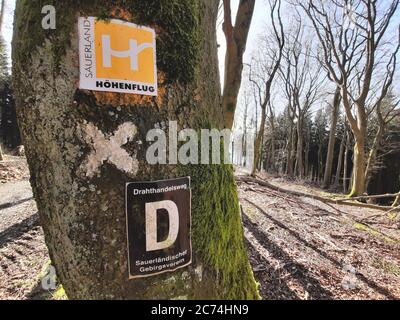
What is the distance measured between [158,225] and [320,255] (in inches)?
191

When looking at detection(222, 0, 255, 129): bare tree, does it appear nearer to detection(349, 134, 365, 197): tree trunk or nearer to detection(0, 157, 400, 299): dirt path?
detection(0, 157, 400, 299): dirt path

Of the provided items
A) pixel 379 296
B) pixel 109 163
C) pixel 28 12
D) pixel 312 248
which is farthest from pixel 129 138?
pixel 312 248

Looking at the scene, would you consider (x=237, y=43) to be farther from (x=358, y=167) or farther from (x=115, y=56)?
(x=358, y=167)

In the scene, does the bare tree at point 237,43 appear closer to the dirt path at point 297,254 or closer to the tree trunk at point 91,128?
the dirt path at point 297,254

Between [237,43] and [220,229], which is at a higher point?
[237,43]

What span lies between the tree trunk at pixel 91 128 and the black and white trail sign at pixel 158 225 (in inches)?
0.9

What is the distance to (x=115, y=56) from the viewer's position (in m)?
0.83

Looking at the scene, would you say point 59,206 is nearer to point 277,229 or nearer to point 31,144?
point 31,144

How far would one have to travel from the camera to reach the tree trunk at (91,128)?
0.80 m

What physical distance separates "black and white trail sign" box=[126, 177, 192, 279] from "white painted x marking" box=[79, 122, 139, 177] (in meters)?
0.07

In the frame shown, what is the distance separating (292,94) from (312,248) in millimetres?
19272

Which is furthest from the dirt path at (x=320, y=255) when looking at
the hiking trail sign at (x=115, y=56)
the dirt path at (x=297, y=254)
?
the hiking trail sign at (x=115, y=56)

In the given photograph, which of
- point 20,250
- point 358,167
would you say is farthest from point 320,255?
point 358,167

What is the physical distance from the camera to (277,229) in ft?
19.8
